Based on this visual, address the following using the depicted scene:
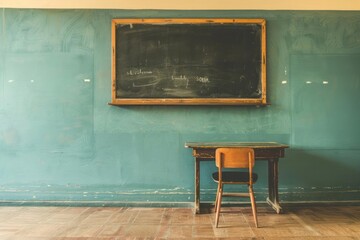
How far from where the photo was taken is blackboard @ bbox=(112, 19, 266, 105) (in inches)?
175

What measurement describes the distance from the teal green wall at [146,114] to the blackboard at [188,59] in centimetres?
16

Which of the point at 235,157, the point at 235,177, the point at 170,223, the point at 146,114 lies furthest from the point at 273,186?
the point at 146,114

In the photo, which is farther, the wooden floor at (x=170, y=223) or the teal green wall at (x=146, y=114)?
the teal green wall at (x=146, y=114)

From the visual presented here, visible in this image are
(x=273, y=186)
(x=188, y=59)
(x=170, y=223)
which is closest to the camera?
(x=170, y=223)

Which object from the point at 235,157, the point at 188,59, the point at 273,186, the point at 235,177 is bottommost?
the point at 273,186

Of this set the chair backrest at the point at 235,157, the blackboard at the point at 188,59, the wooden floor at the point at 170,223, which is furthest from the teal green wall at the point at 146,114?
the chair backrest at the point at 235,157

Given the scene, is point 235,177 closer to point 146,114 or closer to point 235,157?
point 235,157

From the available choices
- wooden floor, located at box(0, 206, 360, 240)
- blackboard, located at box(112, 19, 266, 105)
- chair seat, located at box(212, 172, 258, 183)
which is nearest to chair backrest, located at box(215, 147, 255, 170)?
chair seat, located at box(212, 172, 258, 183)

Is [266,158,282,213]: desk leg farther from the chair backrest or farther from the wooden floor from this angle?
the chair backrest

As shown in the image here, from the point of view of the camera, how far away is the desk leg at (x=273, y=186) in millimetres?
4023

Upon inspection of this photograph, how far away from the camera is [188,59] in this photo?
446cm

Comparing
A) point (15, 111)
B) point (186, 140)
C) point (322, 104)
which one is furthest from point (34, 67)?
point (322, 104)

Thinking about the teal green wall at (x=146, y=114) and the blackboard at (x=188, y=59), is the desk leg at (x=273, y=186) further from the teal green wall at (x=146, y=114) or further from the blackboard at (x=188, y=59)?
the blackboard at (x=188, y=59)

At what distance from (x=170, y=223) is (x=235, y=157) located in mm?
1058
